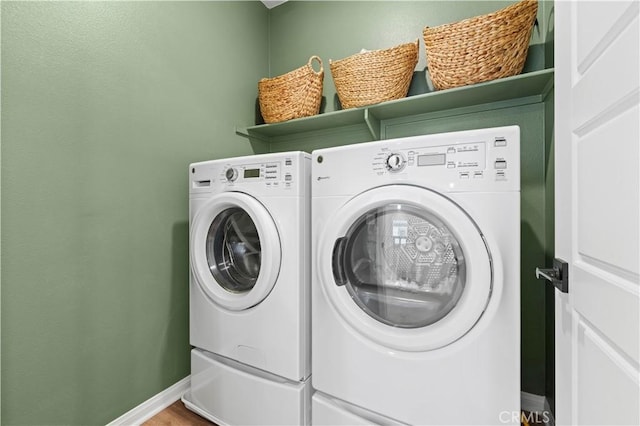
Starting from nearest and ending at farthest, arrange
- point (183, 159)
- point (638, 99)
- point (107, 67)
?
point (638, 99) < point (107, 67) < point (183, 159)

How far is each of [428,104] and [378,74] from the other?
0.31 meters

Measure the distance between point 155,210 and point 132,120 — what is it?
0.43m

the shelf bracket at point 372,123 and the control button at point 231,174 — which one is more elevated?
the shelf bracket at point 372,123

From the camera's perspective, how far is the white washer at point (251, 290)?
1.18 meters

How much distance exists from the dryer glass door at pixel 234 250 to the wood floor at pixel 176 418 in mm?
664

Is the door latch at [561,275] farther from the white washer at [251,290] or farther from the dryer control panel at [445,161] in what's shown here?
the white washer at [251,290]

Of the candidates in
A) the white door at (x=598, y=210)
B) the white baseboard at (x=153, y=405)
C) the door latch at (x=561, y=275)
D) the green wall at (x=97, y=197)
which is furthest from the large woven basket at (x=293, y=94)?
the white baseboard at (x=153, y=405)

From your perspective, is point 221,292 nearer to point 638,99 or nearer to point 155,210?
point 155,210

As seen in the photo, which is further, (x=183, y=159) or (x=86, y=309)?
(x=183, y=159)

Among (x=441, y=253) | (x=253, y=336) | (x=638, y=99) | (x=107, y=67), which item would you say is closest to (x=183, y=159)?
(x=107, y=67)

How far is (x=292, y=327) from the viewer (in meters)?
1.17

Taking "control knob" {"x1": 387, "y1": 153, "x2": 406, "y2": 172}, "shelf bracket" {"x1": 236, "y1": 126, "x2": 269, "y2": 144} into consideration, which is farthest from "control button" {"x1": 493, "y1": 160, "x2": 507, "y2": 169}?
"shelf bracket" {"x1": 236, "y1": 126, "x2": 269, "y2": 144}

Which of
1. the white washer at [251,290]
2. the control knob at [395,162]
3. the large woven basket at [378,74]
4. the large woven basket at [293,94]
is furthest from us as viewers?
the large woven basket at [293,94]
